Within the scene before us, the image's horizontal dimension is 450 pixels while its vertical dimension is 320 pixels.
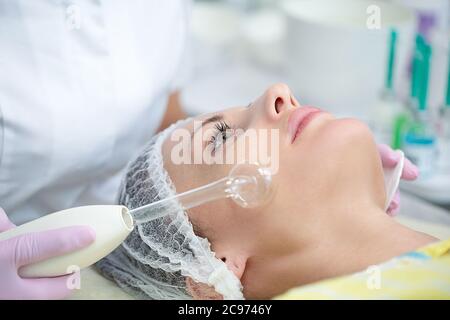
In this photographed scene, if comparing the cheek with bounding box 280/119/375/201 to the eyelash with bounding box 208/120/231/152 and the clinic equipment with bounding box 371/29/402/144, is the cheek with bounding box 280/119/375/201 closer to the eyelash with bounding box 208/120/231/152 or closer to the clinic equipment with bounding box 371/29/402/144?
the eyelash with bounding box 208/120/231/152

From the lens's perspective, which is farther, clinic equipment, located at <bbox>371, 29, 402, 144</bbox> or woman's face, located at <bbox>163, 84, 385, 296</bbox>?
clinic equipment, located at <bbox>371, 29, 402, 144</bbox>

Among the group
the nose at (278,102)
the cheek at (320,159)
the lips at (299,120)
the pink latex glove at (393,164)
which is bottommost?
the pink latex glove at (393,164)

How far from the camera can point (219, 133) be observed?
118 centimetres

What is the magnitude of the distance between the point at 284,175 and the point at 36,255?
374 millimetres

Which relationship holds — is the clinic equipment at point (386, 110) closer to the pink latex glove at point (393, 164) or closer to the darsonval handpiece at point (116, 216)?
the pink latex glove at point (393, 164)

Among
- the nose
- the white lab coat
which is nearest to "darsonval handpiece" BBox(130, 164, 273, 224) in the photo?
the nose

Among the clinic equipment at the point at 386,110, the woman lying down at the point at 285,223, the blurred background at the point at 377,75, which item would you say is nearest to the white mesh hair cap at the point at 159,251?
the woman lying down at the point at 285,223

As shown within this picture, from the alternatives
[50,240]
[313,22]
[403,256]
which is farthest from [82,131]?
[313,22]

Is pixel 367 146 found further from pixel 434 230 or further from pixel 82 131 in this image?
pixel 82 131

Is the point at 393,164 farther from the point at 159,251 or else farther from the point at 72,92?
the point at 72,92

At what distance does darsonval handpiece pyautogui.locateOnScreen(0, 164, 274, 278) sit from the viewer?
102 cm

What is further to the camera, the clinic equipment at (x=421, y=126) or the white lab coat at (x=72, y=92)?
the clinic equipment at (x=421, y=126)

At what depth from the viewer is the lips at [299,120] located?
1.13 metres

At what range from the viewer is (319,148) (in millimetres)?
1107
